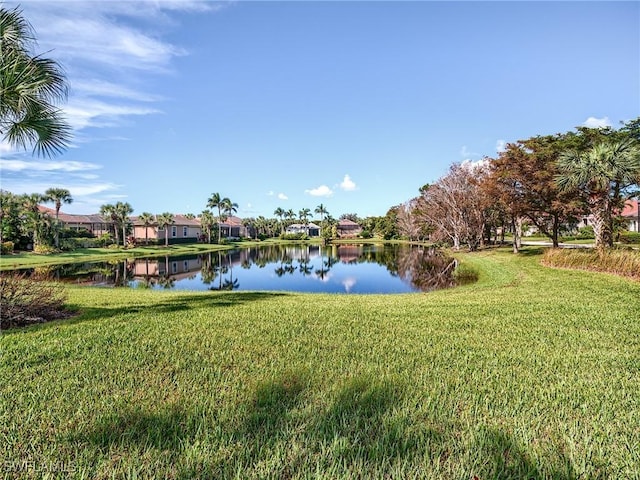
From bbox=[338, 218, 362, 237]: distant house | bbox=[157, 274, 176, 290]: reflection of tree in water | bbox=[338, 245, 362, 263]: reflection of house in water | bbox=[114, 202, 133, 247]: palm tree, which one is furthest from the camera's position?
bbox=[338, 218, 362, 237]: distant house

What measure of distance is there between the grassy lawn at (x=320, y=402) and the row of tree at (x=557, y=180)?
1502 cm

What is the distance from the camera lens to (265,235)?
83.2 metres

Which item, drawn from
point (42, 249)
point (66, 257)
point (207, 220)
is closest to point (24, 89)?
point (66, 257)

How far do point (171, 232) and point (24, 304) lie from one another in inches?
2255

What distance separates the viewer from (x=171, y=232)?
6016 centimetres

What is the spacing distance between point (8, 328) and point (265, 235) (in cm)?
7751

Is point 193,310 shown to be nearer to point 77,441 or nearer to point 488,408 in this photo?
point 77,441

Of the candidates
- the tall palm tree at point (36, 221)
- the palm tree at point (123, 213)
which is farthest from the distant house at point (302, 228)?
the tall palm tree at point (36, 221)

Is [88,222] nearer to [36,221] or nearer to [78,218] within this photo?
[78,218]

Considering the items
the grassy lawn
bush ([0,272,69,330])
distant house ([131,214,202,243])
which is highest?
distant house ([131,214,202,243])

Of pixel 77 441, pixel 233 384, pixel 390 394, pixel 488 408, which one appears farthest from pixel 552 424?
pixel 77 441

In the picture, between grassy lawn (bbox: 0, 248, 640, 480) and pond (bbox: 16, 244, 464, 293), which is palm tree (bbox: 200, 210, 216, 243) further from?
grassy lawn (bbox: 0, 248, 640, 480)

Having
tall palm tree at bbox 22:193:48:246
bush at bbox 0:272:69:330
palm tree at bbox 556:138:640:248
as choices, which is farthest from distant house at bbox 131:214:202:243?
palm tree at bbox 556:138:640:248

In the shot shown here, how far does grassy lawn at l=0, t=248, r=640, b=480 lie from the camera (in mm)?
2285
